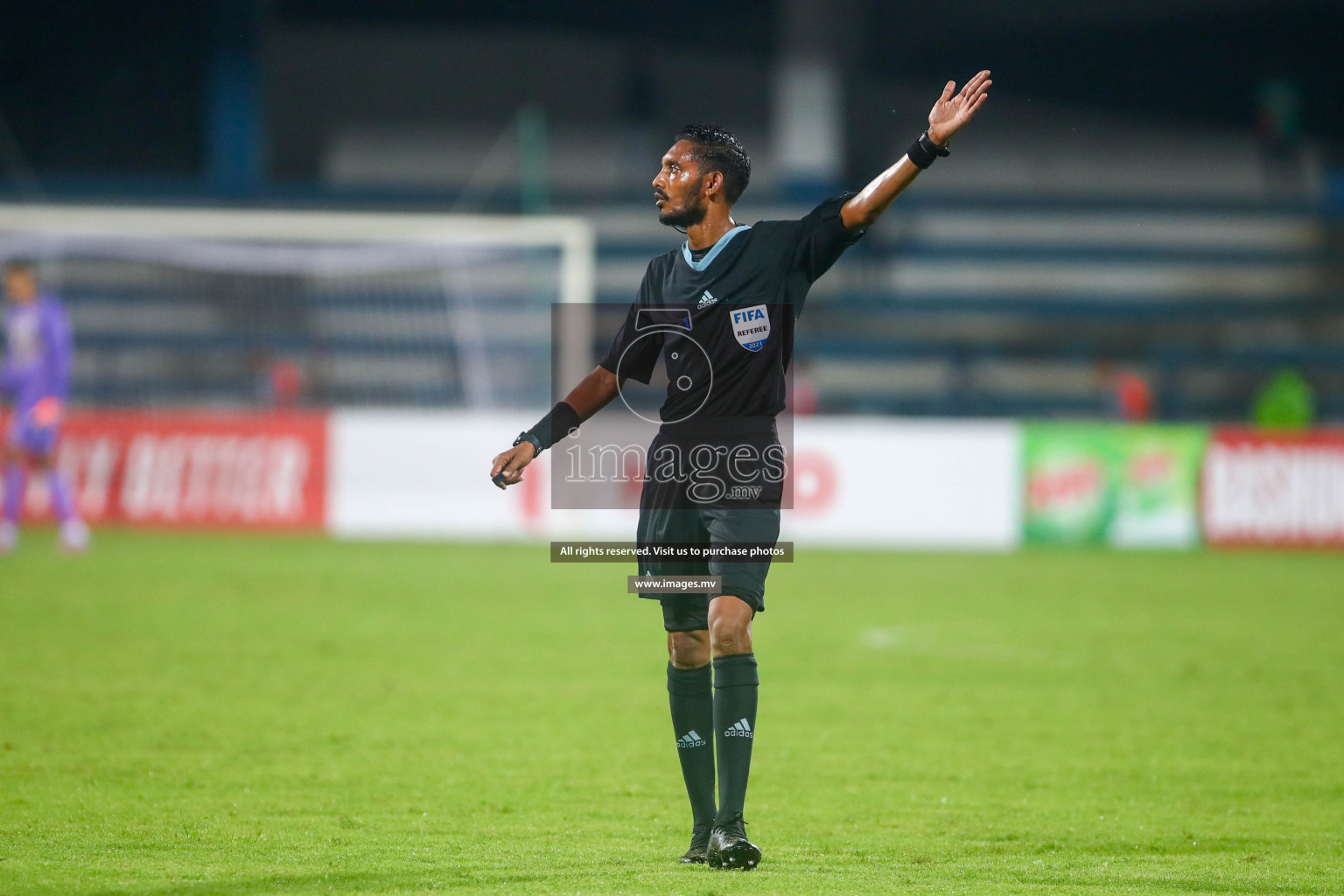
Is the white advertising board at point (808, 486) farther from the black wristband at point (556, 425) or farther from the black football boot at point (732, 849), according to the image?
the black football boot at point (732, 849)

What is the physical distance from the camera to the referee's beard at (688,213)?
488 centimetres

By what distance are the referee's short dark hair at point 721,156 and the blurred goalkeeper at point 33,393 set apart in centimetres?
1077

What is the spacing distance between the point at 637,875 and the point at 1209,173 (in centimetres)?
2749

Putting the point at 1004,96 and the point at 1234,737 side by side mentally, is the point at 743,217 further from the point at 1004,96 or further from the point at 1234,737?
the point at 1234,737

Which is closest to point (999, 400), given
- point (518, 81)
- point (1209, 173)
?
point (1209, 173)

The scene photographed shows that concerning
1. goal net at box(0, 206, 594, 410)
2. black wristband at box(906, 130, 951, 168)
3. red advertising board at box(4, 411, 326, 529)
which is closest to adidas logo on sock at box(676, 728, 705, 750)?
black wristband at box(906, 130, 951, 168)

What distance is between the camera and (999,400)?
985 inches

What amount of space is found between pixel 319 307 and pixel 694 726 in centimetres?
1595

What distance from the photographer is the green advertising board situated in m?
17.6

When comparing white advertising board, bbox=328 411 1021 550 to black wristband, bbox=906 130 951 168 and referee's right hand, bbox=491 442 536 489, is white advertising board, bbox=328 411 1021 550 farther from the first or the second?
black wristband, bbox=906 130 951 168

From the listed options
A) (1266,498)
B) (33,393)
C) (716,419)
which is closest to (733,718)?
(716,419)

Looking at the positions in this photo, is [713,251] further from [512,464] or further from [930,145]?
[512,464]

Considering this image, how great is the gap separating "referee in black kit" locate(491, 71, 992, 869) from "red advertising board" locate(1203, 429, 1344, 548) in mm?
13952

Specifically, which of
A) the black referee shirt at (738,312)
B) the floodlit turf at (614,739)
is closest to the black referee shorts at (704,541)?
the black referee shirt at (738,312)
